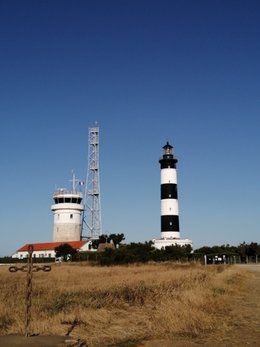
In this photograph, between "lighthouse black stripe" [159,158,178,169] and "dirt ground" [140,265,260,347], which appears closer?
"dirt ground" [140,265,260,347]

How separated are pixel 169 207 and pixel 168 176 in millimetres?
5413

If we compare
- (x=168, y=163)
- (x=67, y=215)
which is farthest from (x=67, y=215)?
(x=168, y=163)

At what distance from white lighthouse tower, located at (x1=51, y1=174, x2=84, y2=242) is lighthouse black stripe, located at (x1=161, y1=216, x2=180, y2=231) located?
2951 centimetres

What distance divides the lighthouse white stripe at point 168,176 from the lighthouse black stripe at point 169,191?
72 centimetres

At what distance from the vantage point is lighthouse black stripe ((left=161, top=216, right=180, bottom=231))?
71.8 meters

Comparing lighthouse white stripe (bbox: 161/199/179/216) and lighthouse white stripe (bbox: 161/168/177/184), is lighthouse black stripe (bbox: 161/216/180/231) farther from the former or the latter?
lighthouse white stripe (bbox: 161/168/177/184)

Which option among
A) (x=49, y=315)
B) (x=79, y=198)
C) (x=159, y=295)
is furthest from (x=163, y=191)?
(x=49, y=315)

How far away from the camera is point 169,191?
72812 millimetres

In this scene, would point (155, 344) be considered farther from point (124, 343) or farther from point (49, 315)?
point (49, 315)

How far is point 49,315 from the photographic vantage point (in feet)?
42.8

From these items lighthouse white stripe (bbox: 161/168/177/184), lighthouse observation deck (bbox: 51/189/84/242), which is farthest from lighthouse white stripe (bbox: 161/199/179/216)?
lighthouse observation deck (bbox: 51/189/84/242)

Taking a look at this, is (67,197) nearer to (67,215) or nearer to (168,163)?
(67,215)

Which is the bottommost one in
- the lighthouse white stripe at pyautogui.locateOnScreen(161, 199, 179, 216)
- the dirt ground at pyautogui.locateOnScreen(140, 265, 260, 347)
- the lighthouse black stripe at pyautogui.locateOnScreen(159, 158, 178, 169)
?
the dirt ground at pyautogui.locateOnScreen(140, 265, 260, 347)

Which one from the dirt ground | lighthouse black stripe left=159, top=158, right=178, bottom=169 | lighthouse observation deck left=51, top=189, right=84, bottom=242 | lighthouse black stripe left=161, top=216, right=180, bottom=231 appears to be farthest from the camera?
lighthouse observation deck left=51, top=189, right=84, bottom=242
